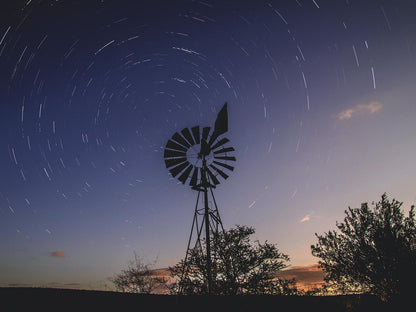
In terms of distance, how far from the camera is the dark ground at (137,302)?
504 centimetres

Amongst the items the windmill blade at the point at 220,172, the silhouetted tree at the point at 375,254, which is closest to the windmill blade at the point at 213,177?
the windmill blade at the point at 220,172

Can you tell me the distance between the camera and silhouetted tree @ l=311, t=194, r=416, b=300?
44.1 feet

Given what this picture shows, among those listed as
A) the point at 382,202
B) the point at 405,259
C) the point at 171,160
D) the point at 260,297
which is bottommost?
the point at 260,297

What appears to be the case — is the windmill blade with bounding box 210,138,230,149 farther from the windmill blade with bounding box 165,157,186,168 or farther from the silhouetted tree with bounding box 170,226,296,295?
the silhouetted tree with bounding box 170,226,296,295

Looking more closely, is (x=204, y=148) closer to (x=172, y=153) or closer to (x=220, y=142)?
(x=220, y=142)

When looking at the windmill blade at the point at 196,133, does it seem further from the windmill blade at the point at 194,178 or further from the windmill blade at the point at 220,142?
the windmill blade at the point at 194,178

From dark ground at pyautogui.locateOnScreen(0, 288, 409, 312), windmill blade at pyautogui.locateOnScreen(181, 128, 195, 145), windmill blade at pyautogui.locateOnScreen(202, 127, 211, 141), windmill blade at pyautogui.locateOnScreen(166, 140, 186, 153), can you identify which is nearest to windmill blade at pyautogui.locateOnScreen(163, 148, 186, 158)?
windmill blade at pyautogui.locateOnScreen(166, 140, 186, 153)

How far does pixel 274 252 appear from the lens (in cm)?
1816

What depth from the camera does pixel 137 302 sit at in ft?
19.9

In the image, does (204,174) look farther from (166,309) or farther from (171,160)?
(166,309)

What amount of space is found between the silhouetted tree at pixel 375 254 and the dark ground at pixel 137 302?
6.93 meters

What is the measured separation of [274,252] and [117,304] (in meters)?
15.2

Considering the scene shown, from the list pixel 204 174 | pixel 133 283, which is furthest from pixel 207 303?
pixel 133 283

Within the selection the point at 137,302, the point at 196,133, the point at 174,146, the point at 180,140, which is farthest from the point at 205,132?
the point at 137,302
